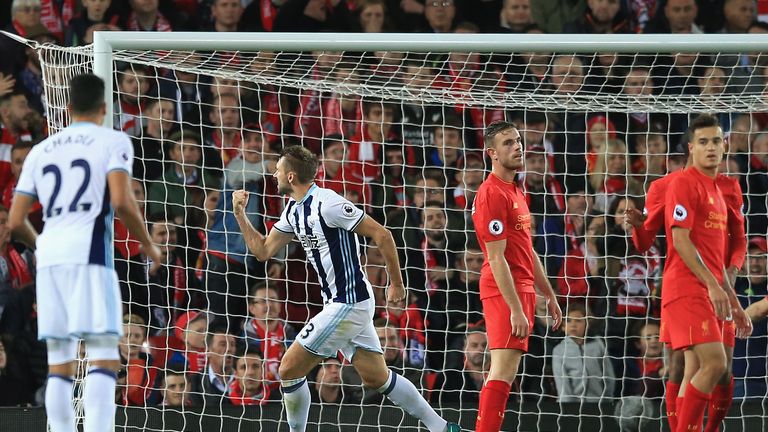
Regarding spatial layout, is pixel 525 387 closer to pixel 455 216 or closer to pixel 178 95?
pixel 455 216

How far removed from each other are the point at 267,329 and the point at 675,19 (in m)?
4.82

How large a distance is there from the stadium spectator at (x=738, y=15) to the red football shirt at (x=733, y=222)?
4335 millimetres

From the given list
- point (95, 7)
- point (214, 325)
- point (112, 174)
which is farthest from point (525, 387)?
point (112, 174)

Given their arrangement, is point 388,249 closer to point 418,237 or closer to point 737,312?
point 737,312

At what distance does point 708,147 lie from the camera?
6.80m

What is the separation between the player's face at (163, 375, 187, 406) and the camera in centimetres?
873

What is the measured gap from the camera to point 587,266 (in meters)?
9.72

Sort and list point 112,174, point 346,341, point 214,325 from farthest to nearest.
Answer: point 214,325 < point 346,341 < point 112,174

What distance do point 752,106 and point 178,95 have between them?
457 cm

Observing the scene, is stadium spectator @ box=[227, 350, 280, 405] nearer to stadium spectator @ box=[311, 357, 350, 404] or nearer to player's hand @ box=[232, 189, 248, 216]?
stadium spectator @ box=[311, 357, 350, 404]

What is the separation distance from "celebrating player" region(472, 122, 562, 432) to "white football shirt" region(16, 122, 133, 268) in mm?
2244

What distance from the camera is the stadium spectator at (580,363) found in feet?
30.3

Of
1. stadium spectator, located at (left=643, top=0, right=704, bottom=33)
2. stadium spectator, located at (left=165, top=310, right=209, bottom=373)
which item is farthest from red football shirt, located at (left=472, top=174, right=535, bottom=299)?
stadium spectator, located at (left=643, top=0, right=704, bottom=33)

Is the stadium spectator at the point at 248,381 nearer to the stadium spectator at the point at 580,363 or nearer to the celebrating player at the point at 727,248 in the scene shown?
the stadium spectator at the point at 580,363
